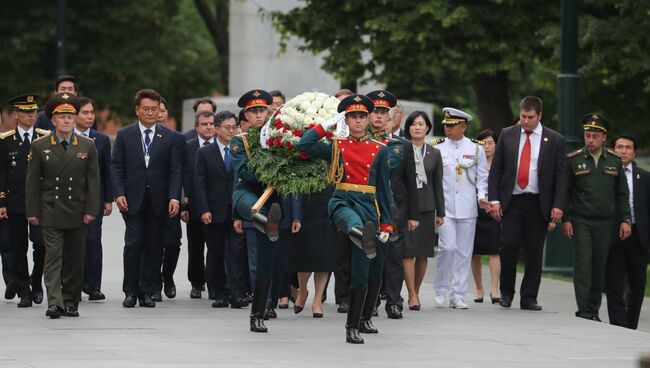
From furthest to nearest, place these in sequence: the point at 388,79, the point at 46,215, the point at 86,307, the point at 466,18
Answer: the point at 388,79 < the point at 466,18 < the point at 86,307 < the point at 46,215

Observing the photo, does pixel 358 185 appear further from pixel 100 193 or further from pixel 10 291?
pixel 10 291

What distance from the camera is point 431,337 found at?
12953 millimetres

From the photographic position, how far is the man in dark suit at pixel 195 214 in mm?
15867

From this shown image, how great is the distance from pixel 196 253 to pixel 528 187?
353 cm

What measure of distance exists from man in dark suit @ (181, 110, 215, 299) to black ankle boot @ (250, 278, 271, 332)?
300 cm

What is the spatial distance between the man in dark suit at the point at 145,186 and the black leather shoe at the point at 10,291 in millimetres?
1060

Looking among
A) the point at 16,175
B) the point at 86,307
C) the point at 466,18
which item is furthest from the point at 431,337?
the point at 466,18

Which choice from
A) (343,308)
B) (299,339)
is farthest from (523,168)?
(299,339)

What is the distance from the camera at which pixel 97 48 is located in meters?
43.2

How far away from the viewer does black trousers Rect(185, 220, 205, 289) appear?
53.4 feet

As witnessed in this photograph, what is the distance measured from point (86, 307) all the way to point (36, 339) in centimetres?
256

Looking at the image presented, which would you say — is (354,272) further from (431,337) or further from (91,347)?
(91,347)

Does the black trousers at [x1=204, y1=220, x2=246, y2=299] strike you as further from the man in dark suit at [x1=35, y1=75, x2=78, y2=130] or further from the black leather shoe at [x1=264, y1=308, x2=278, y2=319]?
the man in dark suit at [x1=35, y1=75, x2=78, y2=130]

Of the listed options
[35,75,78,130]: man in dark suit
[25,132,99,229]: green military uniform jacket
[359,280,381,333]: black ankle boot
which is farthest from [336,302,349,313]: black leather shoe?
[35,75,78,130]: man in dark suit
